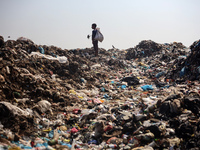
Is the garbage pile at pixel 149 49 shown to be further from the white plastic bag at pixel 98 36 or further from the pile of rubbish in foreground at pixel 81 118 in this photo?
the pile of rubbish in foreground at pixel 81 118

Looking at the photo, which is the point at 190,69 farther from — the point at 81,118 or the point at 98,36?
the point at 98,36

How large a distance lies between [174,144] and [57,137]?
6.37 ft

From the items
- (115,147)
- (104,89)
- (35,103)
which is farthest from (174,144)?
(104,89)

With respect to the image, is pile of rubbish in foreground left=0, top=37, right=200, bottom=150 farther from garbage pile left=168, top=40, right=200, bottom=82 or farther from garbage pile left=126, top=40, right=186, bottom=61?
garbage pile left=126, top=40, right=186, bottom=61

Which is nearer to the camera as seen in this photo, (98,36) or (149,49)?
(98,36)

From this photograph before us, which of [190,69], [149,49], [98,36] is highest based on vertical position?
[98,36]

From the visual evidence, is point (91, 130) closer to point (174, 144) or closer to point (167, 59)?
point (174, 144)

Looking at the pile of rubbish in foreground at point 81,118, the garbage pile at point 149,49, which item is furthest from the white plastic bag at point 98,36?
the garbage pile at point 149,49

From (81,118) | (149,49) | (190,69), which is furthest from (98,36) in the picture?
(81,118)

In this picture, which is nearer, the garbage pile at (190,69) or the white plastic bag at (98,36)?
the garbage pile at (190,69)

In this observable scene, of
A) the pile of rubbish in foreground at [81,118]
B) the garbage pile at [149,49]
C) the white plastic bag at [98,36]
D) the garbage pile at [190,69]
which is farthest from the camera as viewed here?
the garbage pile at [149,49]

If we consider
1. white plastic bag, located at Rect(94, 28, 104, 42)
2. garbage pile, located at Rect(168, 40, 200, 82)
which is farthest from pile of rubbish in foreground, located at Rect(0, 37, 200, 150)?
white plastic bag, located at Rect(94, 28, 104, 42)

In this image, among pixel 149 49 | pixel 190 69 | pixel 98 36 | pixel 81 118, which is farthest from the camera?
pixel 149 49

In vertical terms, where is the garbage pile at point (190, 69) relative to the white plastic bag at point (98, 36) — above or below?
below
